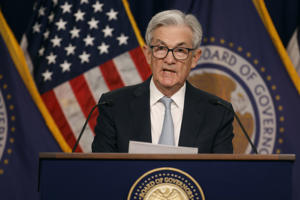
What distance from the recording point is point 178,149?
158 cm

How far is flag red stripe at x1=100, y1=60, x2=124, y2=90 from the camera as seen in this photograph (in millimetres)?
3730

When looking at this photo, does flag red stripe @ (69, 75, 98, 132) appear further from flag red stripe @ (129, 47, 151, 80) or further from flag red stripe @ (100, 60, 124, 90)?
flag red stripe @ (129, 47, 151, 80)

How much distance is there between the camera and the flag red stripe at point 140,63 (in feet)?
12.3

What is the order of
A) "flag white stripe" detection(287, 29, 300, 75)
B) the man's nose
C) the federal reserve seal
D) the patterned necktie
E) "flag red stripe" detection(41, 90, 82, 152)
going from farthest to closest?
1. "flag white stripe" detection(287, 29, 300, 75)
2. "flag red stripe" detection(41, 90, 82, 152)
3. the man's nose
4. the patterned necktie
5. the federal reserve seal

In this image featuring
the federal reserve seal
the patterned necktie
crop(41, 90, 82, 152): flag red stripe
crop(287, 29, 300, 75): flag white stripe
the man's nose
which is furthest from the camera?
crop(287, 29, 300, 75): flag white stripe

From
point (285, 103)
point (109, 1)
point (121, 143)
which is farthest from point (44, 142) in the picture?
point (285, 103)

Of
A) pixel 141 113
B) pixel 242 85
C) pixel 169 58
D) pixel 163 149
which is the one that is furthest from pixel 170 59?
pixel 242 85

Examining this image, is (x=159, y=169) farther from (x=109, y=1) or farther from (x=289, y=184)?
(x=109, y=1)

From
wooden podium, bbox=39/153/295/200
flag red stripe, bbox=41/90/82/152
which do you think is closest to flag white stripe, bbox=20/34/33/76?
flag red stripe, bbox=41/90/82/152

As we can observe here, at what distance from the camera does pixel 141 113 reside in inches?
83.0

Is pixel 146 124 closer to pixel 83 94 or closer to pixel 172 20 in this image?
pixel 172 20

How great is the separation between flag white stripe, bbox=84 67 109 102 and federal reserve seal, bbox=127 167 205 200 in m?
2.27

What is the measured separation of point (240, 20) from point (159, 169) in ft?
8.47

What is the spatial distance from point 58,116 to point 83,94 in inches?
10.7
